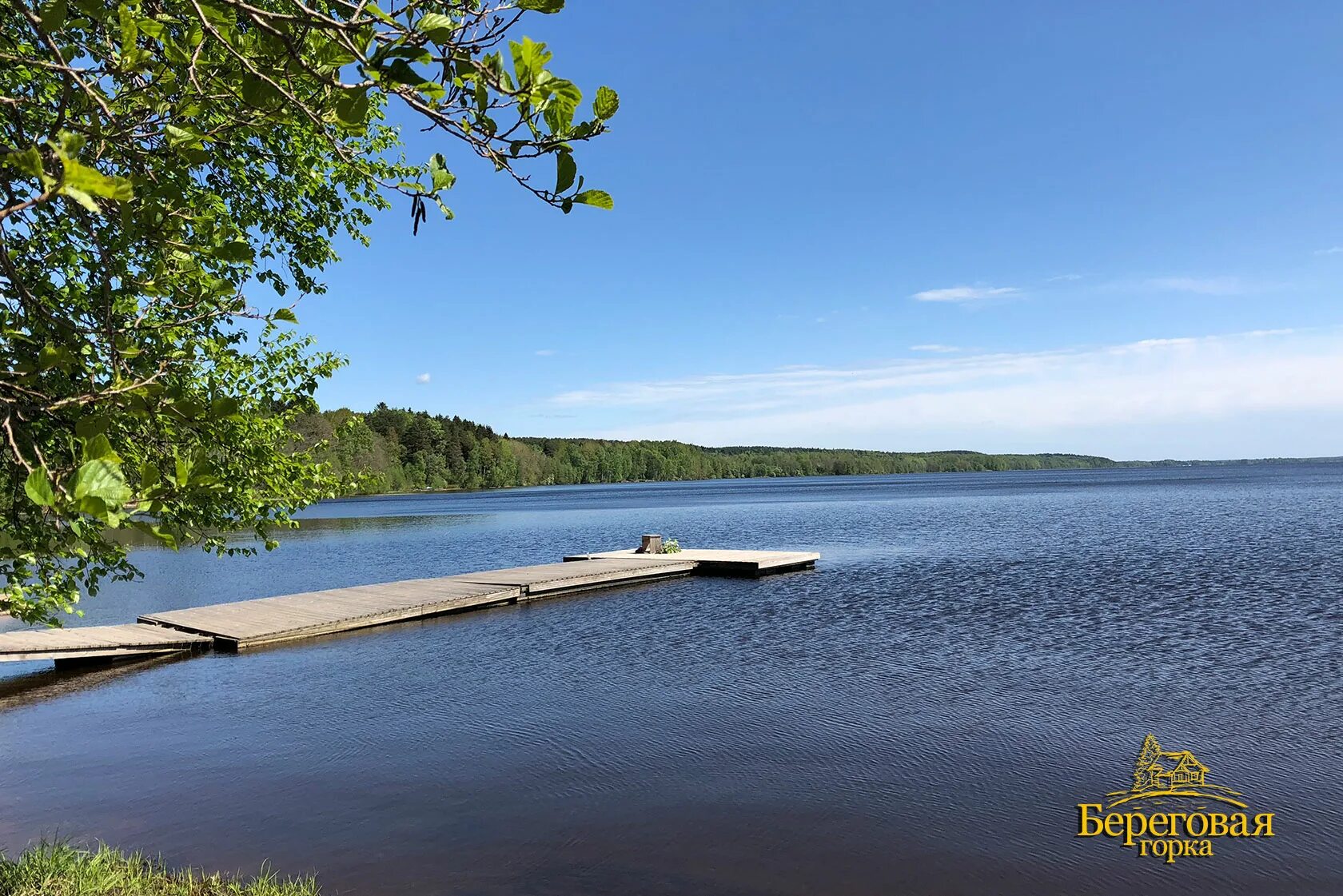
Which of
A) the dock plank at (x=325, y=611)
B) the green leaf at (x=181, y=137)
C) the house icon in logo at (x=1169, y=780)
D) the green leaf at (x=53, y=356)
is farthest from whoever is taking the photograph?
the dock plank at (x=325, y=611)

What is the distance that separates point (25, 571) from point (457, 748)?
7.01m

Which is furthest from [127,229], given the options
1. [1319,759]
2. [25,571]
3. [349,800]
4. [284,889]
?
[1319,759]

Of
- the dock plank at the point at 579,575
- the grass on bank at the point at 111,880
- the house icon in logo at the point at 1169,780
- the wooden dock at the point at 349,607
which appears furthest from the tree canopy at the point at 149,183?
the dock plank at the point at 579,575

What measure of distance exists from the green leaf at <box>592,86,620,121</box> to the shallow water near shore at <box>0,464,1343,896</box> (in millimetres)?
6467

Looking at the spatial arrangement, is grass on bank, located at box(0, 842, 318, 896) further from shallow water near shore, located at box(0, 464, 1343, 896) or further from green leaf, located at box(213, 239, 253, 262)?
green leaf, located at box(213, 239, 253, 262)

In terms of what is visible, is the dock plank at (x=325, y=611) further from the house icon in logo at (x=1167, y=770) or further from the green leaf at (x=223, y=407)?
the green leaf at (x=223, y=407)

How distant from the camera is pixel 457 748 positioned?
35.2 feet

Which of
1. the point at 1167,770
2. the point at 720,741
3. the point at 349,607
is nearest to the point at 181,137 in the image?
the point at 720,741

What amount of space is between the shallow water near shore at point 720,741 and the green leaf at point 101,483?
6.04 meters

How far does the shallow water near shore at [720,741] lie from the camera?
7.63 meters

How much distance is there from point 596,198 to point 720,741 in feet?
30.5

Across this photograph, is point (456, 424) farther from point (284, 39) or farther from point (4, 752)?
point (284, 39)

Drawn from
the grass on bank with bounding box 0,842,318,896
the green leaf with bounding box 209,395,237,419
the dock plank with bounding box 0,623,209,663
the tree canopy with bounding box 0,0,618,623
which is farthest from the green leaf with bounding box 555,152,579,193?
the dock plank with bounding box 0,623,209,663

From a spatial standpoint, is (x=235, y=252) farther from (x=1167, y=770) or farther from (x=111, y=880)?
(x=1167, y=770)
